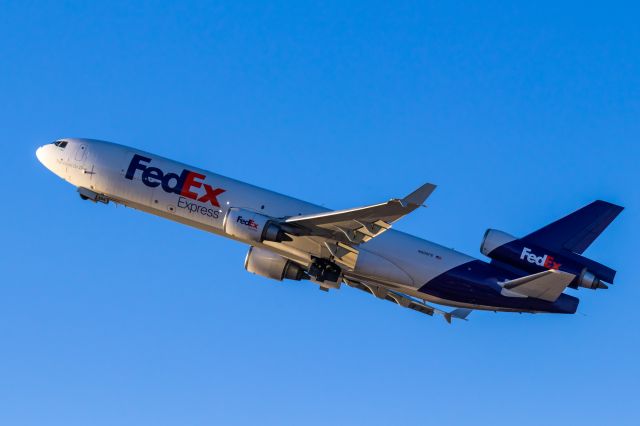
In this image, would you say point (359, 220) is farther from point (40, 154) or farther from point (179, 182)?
point (40, 154)

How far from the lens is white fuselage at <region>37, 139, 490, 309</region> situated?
48875mm

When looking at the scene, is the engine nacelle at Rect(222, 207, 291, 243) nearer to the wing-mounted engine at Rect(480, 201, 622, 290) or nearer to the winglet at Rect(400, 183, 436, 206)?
the winglet at Rect(400, 183, 436, 206)

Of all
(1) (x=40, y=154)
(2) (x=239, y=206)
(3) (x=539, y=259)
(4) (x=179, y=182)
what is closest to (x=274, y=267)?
(2) (x=239, y=206)

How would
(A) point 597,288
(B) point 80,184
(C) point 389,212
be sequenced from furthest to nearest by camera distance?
(B) point 80,184 → (A) point 597,288 → (C) point 389,212

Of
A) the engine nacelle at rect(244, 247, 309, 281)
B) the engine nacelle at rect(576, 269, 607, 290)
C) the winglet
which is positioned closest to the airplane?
the engine nacelle at rect(576, 269, 607, 290)

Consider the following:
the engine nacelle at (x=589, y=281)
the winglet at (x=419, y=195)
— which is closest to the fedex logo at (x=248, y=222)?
the winglet at (x=419, y=195)

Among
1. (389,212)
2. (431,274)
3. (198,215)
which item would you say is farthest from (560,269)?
(198,215)

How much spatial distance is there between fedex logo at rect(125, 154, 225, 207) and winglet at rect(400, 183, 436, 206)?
38.6 ft

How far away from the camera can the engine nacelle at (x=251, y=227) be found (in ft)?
154

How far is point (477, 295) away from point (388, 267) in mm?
5147

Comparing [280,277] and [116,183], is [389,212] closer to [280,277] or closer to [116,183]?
[280,277]

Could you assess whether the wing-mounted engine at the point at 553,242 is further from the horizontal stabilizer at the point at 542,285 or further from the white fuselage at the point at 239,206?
the white fuselage at the point at 239,206

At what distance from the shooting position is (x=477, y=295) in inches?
1954

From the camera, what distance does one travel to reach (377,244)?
4925 centimetres
